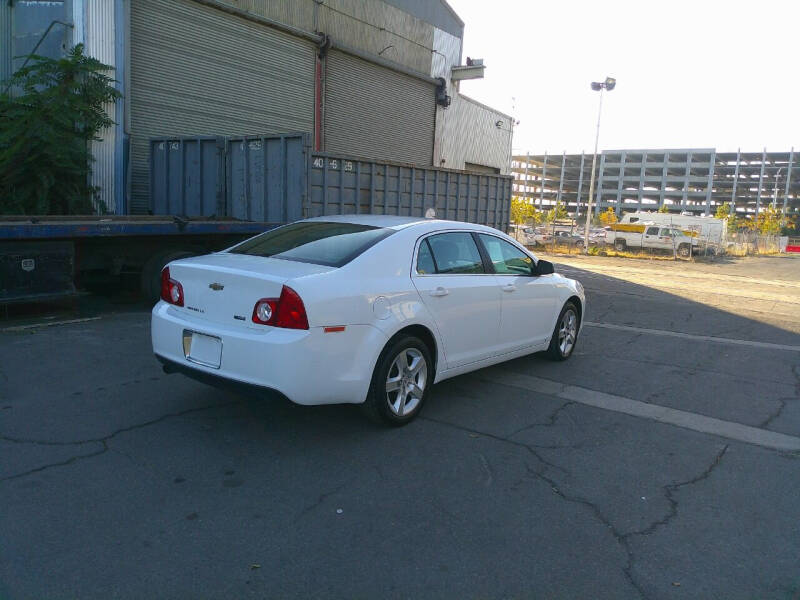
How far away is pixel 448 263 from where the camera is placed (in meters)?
5.45

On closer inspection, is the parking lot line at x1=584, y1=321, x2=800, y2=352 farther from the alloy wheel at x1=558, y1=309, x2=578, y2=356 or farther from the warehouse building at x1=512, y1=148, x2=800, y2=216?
the warehouse building at x1=512, y1=148, x2=800, y2=216

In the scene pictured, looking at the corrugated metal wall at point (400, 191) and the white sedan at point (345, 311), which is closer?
the white sedan at point (345, 311)

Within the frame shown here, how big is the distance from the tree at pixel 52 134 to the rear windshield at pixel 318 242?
24.1 ft

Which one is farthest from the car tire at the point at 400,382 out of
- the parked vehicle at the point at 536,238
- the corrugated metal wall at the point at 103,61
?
the parked vehicle at the point at 536,238

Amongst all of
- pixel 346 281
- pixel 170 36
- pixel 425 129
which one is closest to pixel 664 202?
pixel 425 129

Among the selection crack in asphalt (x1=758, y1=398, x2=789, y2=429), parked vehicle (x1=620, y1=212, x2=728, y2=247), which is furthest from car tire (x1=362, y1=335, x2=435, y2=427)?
parked vehicle (x1=620, y1=212, x2=728, y2=247)

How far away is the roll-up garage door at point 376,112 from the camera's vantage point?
59.9ft

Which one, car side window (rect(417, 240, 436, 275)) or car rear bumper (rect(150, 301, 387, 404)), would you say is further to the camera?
car side window (rect(417, 240, 436, 275))

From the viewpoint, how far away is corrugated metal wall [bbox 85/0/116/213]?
1266 cm

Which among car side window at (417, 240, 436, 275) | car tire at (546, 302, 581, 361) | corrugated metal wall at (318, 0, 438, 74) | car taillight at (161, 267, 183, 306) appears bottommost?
car tire at (546, 302, 581, 361)

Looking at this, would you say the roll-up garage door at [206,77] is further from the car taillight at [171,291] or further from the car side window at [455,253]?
the car side window at [455,253]

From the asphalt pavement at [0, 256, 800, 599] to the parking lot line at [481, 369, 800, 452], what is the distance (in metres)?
0.03

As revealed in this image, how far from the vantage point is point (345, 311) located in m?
4.33

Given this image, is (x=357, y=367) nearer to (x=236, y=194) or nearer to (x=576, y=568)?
(x=576, y=568)
